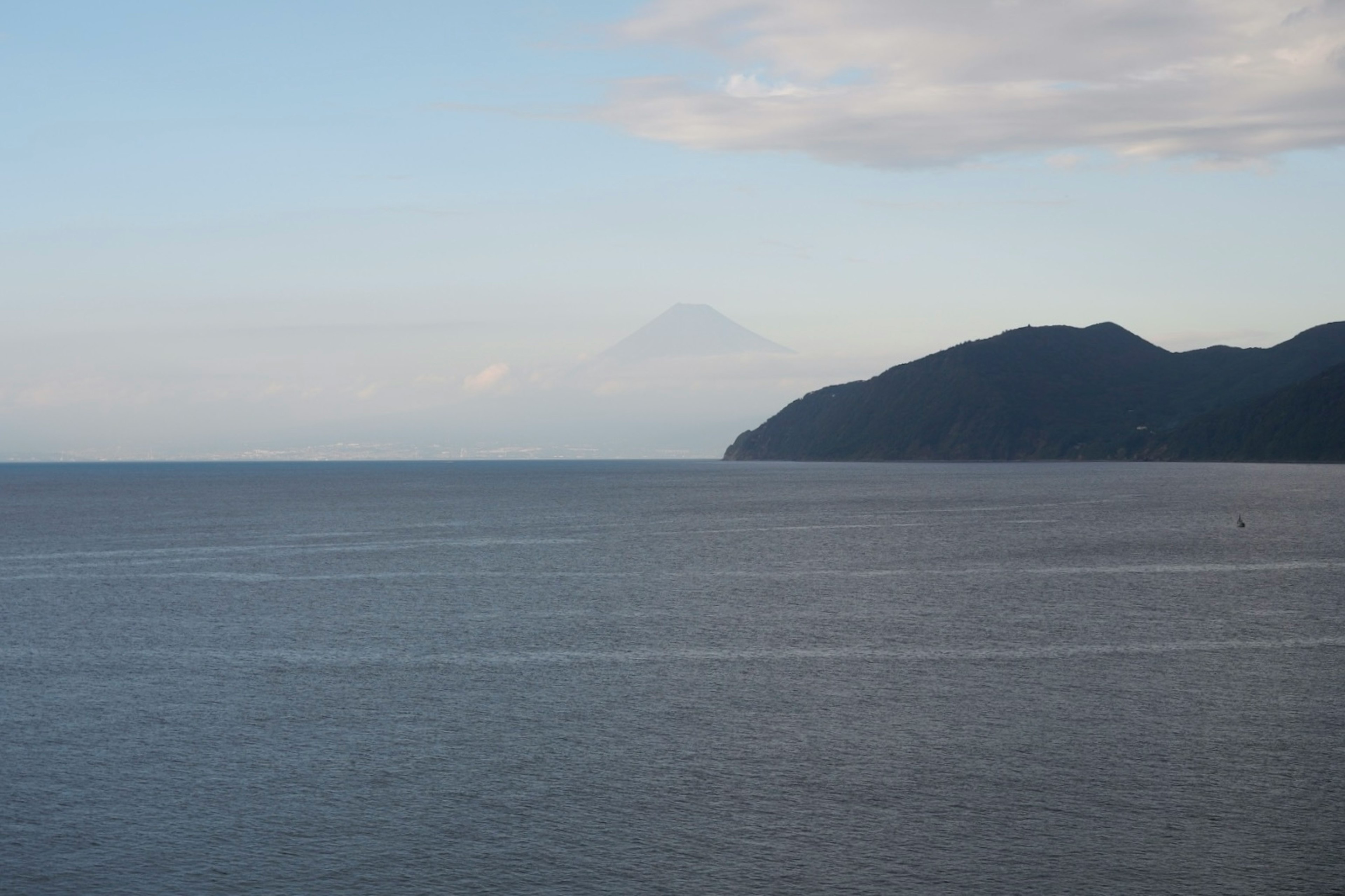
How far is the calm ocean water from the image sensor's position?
93.1 feet

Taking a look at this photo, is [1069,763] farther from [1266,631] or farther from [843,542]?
[843,542]

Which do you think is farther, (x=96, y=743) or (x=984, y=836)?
(x=96, y=743)

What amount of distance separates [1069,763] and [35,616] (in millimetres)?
54533

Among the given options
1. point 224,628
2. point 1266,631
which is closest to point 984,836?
point 1266,631

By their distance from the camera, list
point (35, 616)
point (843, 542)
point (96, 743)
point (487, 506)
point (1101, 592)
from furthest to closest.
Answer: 1. point (487, 506)
2. point (843, 542)
3. point (1101, 592)
4. point (35, 616)
5. point (96, 743)

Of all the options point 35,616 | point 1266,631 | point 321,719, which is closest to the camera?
point 321,719

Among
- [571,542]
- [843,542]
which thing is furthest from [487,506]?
[843,542]

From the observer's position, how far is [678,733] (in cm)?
3900

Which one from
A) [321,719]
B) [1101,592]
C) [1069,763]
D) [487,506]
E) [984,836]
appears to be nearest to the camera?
[984,836]

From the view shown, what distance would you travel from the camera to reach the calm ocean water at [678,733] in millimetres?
28391

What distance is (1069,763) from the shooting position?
116ft

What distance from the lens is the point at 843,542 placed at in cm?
11150

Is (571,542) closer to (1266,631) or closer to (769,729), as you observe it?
(1266,631)

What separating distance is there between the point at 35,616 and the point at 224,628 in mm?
12670
